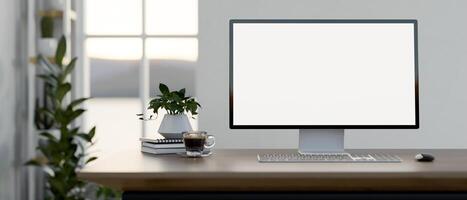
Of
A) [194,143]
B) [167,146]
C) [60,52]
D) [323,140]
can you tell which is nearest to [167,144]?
[167,146]

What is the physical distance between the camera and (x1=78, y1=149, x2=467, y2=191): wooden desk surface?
1.78 m

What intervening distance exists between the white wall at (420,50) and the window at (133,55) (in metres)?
0.22

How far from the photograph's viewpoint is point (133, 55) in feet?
12.5

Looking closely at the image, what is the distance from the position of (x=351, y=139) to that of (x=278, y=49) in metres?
1.44

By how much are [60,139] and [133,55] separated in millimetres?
745

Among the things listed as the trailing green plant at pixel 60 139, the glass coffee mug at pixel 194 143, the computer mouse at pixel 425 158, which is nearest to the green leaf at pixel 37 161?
the trailing green plant at pixel 60 139

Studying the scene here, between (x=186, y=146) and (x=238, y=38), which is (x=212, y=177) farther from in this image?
(x=238, y=38)

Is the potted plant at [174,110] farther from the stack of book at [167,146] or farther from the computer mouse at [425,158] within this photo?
the computer mouse at [425,158]

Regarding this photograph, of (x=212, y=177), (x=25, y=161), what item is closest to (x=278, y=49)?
(x=212, y=177)

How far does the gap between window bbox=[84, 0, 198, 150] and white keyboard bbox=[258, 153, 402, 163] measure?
165 cm

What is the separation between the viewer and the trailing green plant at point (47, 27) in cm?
338

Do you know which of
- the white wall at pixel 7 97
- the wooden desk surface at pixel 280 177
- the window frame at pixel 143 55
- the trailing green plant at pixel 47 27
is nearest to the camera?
the wooden desk surface at pixel 280 177

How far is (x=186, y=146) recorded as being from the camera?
221 cm

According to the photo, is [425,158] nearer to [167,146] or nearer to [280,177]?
[280,177]
